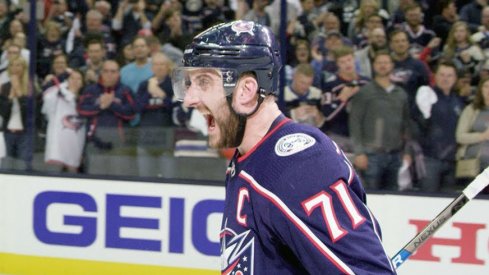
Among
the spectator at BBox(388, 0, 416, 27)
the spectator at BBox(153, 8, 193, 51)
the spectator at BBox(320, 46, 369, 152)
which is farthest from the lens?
the spectator at BBox(153, 8, 193, 51)

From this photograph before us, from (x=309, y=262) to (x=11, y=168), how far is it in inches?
193

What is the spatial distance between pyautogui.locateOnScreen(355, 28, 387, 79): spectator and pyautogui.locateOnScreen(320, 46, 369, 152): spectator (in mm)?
86

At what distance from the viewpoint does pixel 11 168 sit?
6891 mm

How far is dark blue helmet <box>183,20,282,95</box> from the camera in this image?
2.45m

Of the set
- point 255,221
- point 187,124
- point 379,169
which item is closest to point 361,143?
point 379,169

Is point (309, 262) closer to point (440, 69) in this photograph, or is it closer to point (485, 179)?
point (485, 179)

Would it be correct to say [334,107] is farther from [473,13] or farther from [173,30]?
[173,30]

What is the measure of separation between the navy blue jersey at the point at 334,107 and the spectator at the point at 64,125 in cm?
156

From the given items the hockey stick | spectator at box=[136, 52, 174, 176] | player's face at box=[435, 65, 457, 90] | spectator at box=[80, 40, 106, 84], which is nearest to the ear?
the hockey stick

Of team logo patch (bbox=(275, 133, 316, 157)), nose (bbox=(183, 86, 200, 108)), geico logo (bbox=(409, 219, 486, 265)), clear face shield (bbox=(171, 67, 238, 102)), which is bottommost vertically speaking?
geico logo (bbox=(409, 219, 486, 265))

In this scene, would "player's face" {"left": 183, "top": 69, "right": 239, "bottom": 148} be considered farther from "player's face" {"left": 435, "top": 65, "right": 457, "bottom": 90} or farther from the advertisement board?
the advertisement board

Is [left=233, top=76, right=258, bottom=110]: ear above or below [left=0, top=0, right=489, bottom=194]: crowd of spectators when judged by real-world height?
above

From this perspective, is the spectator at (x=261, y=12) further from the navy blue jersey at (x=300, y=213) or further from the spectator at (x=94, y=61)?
the navy blue jersey at (x=300, y=213)

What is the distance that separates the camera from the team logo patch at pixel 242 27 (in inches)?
97.7
